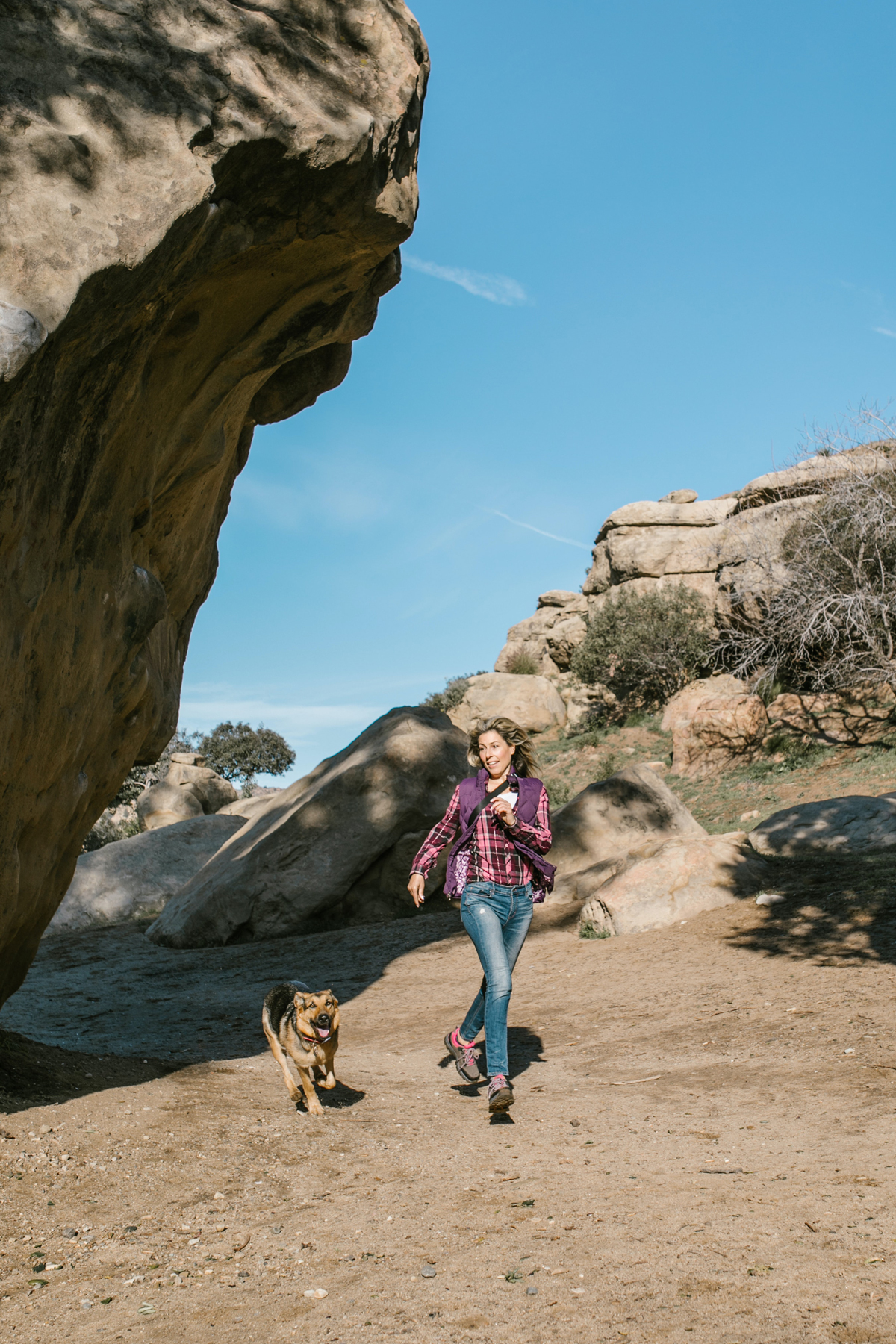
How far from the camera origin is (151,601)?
5.36 m

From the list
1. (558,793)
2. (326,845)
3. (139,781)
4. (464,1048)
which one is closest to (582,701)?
(558,793)

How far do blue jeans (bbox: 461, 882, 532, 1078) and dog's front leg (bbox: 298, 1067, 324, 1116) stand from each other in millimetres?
858

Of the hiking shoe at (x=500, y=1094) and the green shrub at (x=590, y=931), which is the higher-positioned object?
the green shrub at (x=590, y=931)

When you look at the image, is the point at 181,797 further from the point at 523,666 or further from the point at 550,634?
the point at 550,634

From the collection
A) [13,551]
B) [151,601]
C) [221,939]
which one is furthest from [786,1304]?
[221,939]

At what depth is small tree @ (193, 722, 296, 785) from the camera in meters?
41.0

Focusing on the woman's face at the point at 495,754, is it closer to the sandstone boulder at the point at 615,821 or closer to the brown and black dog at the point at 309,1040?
the brown and black dog at the point at 309,1040

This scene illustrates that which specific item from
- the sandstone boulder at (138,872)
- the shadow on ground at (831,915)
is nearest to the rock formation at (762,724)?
the sandstone boulder at (138,872)

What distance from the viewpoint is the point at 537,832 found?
4801mm

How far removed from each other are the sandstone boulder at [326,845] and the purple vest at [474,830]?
6329 millimetres

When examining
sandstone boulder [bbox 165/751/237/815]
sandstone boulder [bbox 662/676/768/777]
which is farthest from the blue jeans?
sandstone boulder [bbox 165/751/237/815]

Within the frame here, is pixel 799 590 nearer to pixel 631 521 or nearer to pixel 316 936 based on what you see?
pixel 631 521

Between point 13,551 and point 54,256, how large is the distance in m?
1.14

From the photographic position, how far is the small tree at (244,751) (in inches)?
1614
